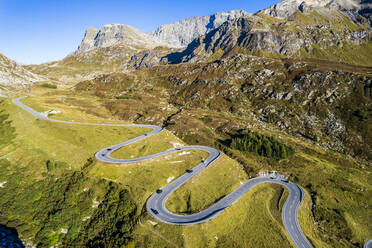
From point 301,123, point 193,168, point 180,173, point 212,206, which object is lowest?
point 212,206

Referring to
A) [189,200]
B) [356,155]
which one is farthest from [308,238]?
[356,155]

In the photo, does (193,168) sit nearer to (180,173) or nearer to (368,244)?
(180,173)

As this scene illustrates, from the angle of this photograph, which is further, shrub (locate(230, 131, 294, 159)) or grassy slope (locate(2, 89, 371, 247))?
shrub (locate(230, 131, 294, 159))

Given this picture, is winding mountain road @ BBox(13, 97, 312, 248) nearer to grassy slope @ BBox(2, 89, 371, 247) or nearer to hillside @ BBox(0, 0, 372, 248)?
hillside @ BBox(0, 0, 372, 248)

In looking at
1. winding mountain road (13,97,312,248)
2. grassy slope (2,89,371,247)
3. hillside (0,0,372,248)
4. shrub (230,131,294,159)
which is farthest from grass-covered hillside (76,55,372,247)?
winding mountain road (13,97,312,248)

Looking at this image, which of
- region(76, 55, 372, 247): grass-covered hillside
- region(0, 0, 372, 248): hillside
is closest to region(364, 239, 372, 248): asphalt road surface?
region(0, 0, 372, 248): hillside

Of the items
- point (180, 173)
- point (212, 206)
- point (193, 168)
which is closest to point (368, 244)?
point (212, 206)

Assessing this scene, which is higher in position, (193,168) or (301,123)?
(301,123)

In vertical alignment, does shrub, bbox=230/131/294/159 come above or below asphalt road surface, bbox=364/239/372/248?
above

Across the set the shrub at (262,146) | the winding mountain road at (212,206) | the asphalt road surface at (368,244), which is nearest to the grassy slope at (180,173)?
the asphalt road surface at (368,244)

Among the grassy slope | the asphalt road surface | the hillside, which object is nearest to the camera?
the grassy slope

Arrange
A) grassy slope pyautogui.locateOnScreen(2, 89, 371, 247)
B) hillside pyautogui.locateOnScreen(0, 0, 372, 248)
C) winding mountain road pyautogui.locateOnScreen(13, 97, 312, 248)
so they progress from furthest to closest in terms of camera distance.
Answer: winding mountain road pyautogui.locateOnScreen(13, 97, 312, 248)
hillside pyautogui.locateOnScreen(0, 0, 372, 248)
grassy slope pyautogui.locateOnScreen(2, 89, 371, 247)

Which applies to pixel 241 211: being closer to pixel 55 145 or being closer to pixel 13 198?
pixel 13 198
